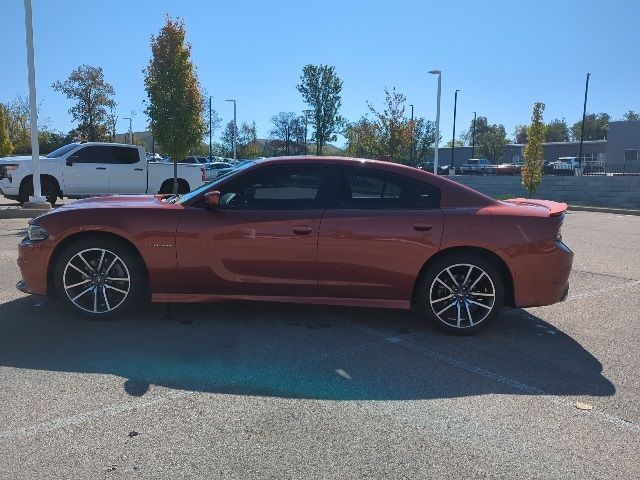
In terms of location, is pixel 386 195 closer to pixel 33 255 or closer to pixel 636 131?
pixel 33 255

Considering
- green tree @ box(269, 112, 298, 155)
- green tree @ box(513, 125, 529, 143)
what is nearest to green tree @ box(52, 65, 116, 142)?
green tree @ box(269, 112, 298, 155)

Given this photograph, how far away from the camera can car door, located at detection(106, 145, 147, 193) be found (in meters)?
15.4

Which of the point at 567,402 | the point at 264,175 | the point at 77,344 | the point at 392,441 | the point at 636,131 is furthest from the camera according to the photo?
the point at 636,131

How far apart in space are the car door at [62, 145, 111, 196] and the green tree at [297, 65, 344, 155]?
48.7 meters

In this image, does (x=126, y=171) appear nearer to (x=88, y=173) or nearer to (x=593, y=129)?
(x=88, y=173)

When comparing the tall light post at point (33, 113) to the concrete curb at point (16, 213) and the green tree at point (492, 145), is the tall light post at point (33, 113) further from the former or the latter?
the green tree at point (492, 145)

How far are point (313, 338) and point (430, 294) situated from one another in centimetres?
115

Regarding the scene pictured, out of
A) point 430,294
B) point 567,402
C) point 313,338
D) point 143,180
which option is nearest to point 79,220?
point 313,338

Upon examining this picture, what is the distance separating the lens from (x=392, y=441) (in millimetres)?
3164

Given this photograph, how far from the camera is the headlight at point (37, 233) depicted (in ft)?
16.6

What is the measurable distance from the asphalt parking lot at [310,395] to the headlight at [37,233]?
760 millimetres

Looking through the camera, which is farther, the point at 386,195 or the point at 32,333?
the point at 386,195

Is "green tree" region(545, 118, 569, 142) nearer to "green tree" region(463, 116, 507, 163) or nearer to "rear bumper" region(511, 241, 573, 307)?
"green tree" region(463, 116, 507, 163)

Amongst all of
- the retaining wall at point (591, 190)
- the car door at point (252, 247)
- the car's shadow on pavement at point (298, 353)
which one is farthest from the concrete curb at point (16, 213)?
the retaining wall at point (591, 190)
